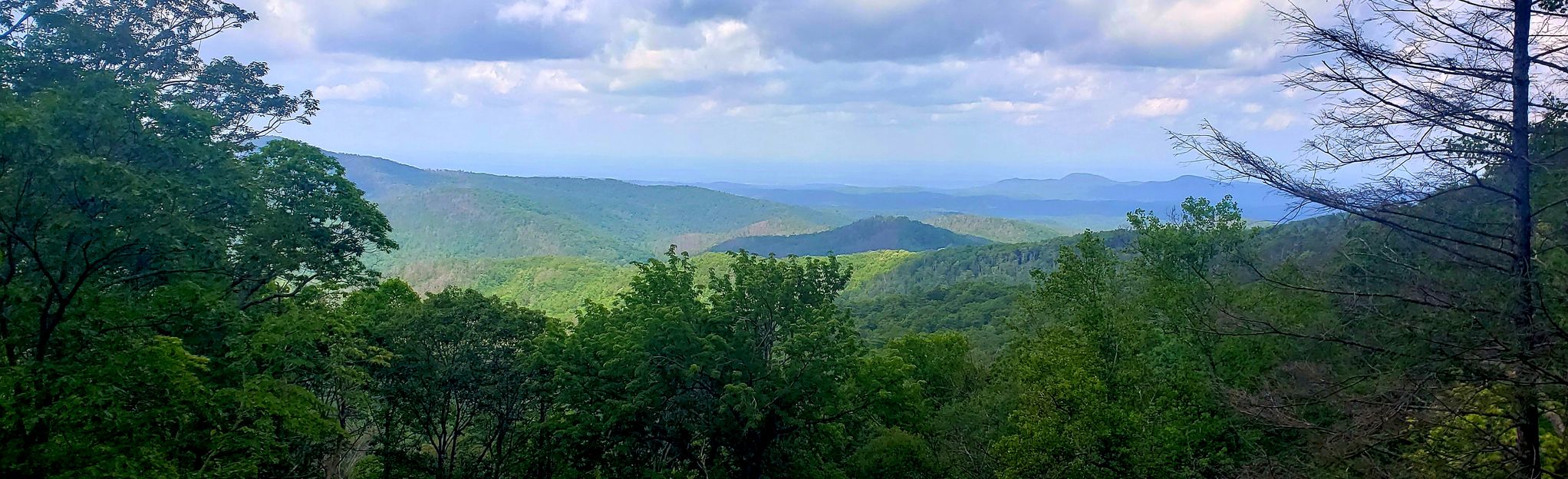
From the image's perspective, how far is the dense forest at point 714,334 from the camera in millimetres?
6141

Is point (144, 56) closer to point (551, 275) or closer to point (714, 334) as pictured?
point (714, 334)

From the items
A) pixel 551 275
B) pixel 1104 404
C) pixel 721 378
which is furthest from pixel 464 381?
pixel 551 275

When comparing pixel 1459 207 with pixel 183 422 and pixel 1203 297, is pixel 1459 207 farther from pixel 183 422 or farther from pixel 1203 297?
pixel 183 422

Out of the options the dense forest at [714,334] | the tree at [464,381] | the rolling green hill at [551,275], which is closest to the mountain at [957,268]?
the rolling green hill at [551,275]

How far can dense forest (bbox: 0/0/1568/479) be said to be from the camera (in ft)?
20.1

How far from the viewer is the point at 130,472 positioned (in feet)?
23.9

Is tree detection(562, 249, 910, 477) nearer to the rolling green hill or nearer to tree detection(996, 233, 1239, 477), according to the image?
tree detection(996, 233, 1239, 477)

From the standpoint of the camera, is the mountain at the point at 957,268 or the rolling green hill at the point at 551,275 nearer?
the rolling green hill at the point at 551,275

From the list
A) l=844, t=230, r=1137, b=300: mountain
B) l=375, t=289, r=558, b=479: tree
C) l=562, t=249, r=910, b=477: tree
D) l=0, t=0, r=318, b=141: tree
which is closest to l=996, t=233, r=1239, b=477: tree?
l=562, t=249, r=910, b=477: tree

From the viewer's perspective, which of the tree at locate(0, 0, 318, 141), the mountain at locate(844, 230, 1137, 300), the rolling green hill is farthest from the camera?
the mountain at locate(844, 230, 1137, 300)

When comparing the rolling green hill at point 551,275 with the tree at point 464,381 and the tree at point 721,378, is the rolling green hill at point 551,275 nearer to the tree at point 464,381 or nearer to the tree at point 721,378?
the tree at point 464,381

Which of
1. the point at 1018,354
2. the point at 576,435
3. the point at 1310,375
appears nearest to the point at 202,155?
the point at 576,435

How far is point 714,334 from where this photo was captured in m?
14.2

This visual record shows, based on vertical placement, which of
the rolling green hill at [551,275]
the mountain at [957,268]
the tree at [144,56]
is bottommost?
the rolling green hill at [551,275]
